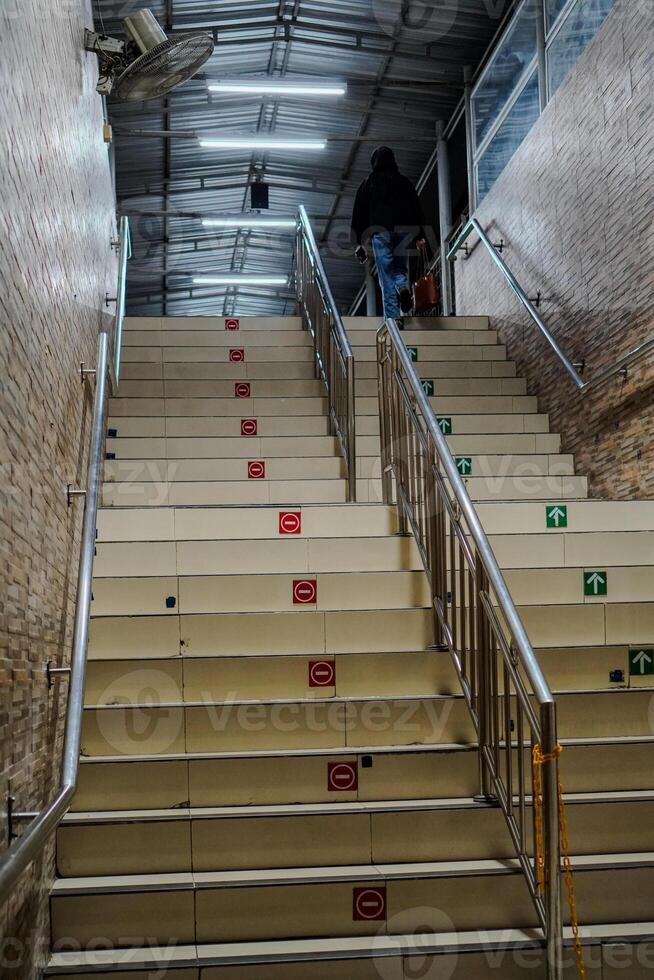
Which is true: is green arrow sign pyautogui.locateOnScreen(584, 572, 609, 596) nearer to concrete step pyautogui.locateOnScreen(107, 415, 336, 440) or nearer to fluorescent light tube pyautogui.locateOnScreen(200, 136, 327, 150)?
concrete step pyautogui.locateOnScreen(107, 415, 336, 440)

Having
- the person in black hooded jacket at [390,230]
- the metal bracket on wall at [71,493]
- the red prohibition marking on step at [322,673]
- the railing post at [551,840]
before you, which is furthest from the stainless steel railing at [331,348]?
the railing post at [551,840]

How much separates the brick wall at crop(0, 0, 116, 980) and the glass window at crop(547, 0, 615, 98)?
3.95 meters

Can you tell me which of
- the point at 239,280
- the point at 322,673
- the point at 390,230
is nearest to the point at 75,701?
the point at 322,673

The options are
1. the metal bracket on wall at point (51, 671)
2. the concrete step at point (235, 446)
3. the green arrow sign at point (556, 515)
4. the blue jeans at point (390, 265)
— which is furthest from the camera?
the blue jeans at point (390, 265)

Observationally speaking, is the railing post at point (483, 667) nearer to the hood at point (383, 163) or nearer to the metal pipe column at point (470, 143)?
the hood at point (383, 163)

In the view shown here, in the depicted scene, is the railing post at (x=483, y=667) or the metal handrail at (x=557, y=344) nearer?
the railing post at (x=483, y=667)

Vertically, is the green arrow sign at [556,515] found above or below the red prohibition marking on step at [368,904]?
above

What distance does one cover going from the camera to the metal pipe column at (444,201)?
499 inches

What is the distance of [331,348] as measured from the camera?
7.12m

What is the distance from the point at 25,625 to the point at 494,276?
7.30 m

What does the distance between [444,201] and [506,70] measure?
259cm

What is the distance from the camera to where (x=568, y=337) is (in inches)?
301

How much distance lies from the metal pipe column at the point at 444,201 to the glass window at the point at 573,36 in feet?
13.2

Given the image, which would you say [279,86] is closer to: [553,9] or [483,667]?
[553,9]
